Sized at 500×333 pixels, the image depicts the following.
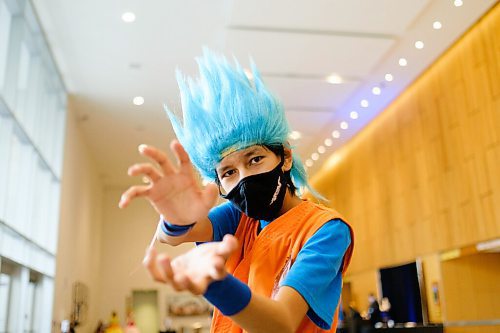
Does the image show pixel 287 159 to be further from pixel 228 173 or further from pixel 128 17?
pixel 128 17

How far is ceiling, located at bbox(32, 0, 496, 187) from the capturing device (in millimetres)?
6531

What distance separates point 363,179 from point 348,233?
9.92 metres

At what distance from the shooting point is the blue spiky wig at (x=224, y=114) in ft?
4.60

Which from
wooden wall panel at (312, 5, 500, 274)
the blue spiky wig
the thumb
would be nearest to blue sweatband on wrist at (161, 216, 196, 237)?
the thumb

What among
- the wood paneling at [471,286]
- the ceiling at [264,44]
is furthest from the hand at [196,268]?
the wood paneling at [471,286]

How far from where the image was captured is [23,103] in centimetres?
654

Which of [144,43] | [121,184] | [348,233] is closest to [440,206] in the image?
[144,43]

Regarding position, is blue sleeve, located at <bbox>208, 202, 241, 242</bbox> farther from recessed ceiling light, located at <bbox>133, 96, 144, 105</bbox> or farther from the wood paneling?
recessed ceiling light, located at <bbox>133, 96, 144, 105</bbox>

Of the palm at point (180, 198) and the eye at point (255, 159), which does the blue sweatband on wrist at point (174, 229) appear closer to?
the palm at point (180, 198)

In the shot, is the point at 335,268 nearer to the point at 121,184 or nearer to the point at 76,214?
the point at 76,214

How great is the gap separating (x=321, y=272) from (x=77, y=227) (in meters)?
10.1

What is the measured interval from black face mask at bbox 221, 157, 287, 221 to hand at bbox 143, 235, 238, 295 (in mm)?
482

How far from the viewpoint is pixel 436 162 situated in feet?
26.8

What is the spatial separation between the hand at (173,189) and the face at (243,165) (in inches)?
10.3
